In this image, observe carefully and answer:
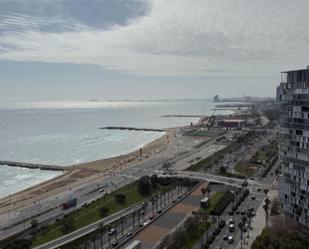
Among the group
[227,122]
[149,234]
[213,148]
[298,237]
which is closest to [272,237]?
[298,237]

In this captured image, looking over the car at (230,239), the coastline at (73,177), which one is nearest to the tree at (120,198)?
the coastline at (73,177)

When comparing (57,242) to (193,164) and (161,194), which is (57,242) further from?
(193,164)

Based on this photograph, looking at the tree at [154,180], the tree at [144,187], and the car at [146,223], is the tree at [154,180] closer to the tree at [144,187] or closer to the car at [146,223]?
the tree at [144,187]

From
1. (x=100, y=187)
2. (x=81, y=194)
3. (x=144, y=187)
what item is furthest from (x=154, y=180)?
(x=81, y=194)

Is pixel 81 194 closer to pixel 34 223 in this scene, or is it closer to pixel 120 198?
pixel 120 198

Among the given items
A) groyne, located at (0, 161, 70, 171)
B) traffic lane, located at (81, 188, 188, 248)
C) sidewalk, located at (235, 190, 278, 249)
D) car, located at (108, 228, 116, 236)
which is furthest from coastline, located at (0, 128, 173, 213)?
sidewalk, located at (235, 190, 278, 249)
